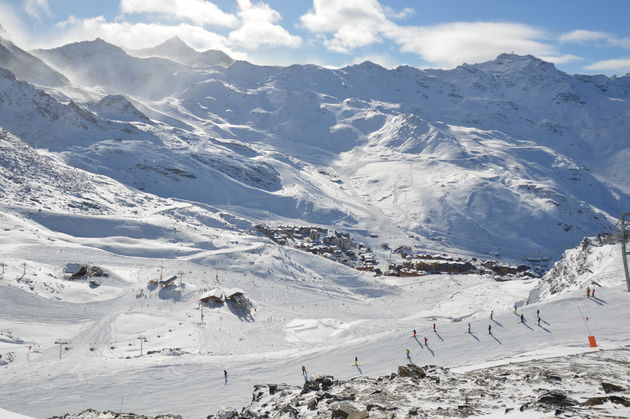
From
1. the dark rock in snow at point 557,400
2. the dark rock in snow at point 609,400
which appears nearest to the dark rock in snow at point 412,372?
the dark rock in snow at point 557,400

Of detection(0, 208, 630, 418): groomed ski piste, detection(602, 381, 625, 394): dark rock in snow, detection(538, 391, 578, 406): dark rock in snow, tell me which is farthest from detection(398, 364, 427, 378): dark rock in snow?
detection(602, 381, 625, 394): dark rock in snow

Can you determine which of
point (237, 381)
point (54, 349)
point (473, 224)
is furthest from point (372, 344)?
point (473, 224)

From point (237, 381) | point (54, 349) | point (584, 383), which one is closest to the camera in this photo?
point (584, 383)

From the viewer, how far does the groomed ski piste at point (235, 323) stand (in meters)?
27.9

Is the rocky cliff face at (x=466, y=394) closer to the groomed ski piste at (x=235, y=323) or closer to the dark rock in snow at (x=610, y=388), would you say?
the dark rock in snow at (x=610, y=388)

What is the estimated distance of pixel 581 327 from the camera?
29.9 m

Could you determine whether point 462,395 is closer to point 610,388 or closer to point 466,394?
point 466,394

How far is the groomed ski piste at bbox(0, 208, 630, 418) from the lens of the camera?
91.5ft

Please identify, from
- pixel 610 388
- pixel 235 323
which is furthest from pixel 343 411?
pixel 235 323

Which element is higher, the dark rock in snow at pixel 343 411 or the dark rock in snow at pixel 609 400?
the dark rock in snow at pixel 609 400

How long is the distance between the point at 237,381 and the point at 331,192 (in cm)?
15860

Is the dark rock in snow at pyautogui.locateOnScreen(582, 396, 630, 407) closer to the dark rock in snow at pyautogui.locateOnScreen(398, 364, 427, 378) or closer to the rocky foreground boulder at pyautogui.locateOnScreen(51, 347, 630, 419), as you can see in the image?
the rocky foreground boulder at pyautogui.locateOnScreen(51, 347, 630, 419)

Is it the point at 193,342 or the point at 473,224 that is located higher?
the point at 473,224

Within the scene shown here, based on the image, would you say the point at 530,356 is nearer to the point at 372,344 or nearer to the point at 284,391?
the point at 372,344
